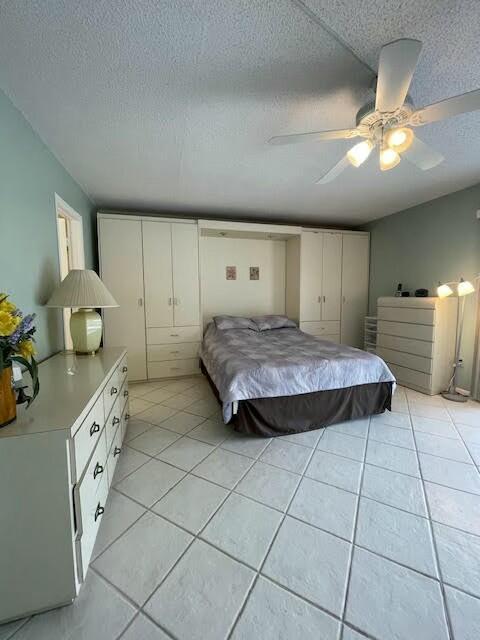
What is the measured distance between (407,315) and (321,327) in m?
1.31

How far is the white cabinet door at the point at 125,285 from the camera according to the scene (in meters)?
3.42

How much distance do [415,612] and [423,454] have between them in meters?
1.19

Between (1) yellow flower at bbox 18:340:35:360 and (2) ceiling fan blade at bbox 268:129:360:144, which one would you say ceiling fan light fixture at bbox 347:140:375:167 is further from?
(1) yellow flower at bbox 18:340:35:360

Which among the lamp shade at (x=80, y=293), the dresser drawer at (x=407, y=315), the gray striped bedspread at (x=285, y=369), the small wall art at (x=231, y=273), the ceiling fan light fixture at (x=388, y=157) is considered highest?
the ceiling fan light fixture at (x=388, y=157)

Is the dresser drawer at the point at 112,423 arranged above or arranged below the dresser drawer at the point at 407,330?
below

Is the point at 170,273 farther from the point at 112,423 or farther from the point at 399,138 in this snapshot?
the point at 399,138

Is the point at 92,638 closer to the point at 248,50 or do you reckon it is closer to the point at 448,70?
the point at 248,50

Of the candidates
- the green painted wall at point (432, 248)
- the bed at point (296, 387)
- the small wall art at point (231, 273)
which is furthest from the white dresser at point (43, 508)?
the green painted wall at point (432, 248)

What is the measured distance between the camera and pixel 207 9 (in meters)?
1.05

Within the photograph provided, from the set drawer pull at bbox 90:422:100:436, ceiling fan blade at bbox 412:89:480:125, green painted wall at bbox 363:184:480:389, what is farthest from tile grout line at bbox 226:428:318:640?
green painted wall at bbox 363:184:480:389

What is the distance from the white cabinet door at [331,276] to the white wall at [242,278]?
0.69 metres

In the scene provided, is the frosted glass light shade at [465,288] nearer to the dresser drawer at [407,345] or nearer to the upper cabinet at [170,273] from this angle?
the dresser drawer at [407,345]

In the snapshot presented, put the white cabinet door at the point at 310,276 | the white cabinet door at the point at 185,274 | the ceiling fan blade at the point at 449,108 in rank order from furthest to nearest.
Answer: the white cabinet door at the point at 310,276 → the white cabinet door at the point at 185,274 → the ceiling fan blade at the point at 449,108

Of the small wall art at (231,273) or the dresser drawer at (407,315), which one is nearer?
the dresser drawer at (407,315)
